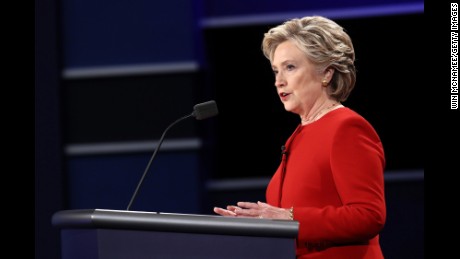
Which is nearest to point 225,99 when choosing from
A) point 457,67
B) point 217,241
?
point 457,67

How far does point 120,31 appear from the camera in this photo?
3795 millimetres

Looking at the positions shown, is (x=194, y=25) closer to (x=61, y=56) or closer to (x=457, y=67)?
(x=61, y=56)

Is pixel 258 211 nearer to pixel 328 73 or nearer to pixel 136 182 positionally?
pixel 328 73

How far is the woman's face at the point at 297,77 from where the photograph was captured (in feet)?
7.20

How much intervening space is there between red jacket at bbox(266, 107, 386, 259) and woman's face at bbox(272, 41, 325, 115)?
0.47 feet

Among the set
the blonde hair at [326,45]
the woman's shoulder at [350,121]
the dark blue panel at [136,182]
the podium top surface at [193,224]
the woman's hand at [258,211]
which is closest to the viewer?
the podium top surface at [193,224]

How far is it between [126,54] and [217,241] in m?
2.28

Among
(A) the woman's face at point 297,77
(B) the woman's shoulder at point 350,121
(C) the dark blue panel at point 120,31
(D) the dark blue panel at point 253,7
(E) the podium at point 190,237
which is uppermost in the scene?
(D) the dark blue panel at point 253,7

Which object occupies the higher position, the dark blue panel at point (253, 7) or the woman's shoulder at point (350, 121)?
the dark blue panel at point (253, 7)

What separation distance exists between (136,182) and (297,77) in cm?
171

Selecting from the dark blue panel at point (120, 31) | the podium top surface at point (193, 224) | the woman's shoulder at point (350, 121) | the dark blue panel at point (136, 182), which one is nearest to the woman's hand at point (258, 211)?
the podium top surface at point (193, 224)

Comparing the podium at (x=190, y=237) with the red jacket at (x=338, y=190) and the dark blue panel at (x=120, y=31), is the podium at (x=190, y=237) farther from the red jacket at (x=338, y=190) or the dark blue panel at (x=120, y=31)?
the dark blue panel at (x=120, y=31)

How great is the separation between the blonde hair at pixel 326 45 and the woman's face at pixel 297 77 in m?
0.02

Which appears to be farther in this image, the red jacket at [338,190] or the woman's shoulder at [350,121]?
the woman's shoulder at [350,121]
